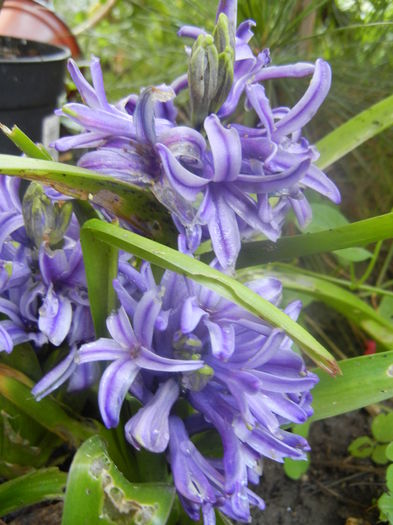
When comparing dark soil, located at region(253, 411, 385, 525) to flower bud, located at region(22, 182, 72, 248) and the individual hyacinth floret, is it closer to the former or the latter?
the individual hyacinth floret

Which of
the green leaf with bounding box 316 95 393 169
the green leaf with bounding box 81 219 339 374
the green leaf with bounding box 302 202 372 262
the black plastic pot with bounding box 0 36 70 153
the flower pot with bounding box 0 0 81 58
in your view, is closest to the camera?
the green leaf with bounding box 81 219 339 374

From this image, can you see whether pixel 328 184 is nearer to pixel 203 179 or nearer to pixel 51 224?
pixel 203 179

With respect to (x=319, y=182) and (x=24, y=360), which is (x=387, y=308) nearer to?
(x=319, y=182)

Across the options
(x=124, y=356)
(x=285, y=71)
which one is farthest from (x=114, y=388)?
(x=285, y=71)

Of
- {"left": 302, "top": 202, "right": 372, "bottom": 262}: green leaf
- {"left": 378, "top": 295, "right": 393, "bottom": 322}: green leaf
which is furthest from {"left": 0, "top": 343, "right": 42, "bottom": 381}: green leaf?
{"left": 378, "top": 295, "right": 393, "bottom": 322}: green leaf

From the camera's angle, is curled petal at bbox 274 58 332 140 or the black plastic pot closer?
curled petal at bbox 274 58 332 140

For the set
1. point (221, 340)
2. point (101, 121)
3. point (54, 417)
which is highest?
point (101, 121)

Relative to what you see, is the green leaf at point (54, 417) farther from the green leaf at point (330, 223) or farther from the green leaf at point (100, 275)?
the green leaf at point (330, 223)

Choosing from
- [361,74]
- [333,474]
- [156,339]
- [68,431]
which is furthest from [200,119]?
[361,74]
